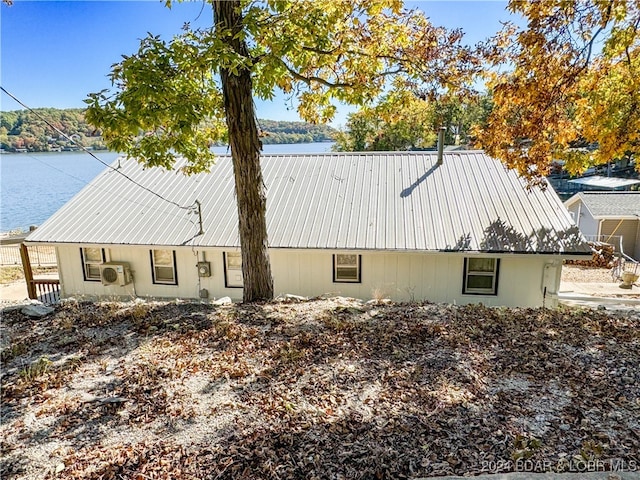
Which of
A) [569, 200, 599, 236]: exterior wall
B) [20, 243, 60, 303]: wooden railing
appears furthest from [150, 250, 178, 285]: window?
[569, 200, 599, 236]: exterior wall

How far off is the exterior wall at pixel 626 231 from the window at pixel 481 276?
14224 mm

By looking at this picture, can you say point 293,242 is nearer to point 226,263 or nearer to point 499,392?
point 226,263

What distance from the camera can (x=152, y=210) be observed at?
11.0 meters

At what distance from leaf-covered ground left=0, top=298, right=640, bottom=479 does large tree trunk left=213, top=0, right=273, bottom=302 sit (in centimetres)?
125

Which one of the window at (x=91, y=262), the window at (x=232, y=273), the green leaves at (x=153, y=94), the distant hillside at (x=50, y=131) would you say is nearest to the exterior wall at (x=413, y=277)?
the window at (x=232, y=273)

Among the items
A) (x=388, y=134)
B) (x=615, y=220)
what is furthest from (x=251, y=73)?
(x=388, y=134)

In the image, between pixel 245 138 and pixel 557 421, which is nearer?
pixel 557 421

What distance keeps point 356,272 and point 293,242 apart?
1747 mm

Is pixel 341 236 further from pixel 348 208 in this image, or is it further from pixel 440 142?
pixel 440 142

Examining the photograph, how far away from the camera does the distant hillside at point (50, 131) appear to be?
7.75m

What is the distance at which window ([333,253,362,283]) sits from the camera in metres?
9.69

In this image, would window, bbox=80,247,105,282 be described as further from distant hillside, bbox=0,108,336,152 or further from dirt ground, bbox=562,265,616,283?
dirt ground, bbox=562,265,616,283

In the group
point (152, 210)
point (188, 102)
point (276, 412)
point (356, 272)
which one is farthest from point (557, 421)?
point (152, 210)

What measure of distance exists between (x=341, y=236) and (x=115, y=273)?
6.01 m
